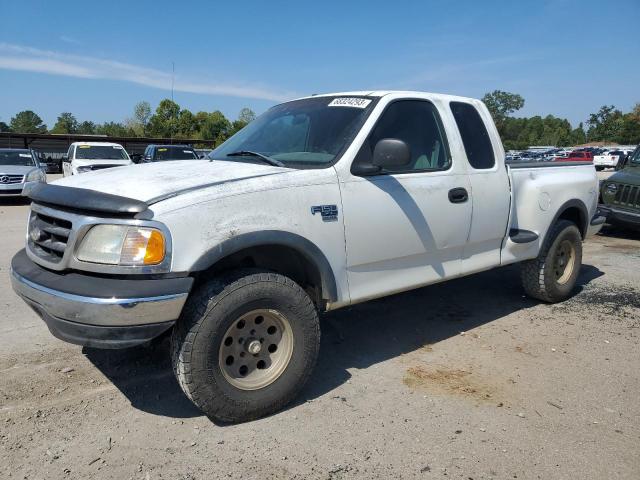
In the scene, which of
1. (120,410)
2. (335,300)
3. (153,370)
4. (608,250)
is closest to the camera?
(120,410)

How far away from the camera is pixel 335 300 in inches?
134

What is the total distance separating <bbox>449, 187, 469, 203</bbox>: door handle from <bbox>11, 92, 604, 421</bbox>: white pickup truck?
0.01m

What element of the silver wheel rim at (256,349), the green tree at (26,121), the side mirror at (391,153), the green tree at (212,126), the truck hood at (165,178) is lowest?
the silver wheel rim at (256,349)

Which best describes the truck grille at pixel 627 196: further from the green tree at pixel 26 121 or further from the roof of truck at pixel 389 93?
the green tree at pixel 26 121

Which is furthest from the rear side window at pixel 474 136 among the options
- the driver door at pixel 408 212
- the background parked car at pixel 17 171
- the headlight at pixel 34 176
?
the headlight at pixel 34 176

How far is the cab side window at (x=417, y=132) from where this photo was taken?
3.82 m

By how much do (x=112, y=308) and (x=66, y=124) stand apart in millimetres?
113985

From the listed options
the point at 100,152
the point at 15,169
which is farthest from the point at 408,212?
the point at 100,152

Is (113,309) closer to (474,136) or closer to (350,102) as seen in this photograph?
(350,102)

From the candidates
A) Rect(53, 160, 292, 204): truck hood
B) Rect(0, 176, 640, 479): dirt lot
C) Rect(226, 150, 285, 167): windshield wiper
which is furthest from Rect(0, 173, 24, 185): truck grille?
Rect(226, 150, 285, 167): windshield wiper

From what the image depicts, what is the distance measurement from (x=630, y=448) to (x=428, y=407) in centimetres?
112

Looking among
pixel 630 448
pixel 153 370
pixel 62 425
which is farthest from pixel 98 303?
pixel 630 448

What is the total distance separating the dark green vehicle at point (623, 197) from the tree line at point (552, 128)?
2908 inches

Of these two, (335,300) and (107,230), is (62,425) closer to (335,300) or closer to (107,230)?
(107,230)
